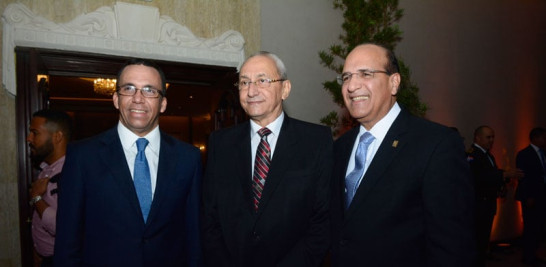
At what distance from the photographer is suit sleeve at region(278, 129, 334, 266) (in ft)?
6.06

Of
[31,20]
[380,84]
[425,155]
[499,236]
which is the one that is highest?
[31,20]

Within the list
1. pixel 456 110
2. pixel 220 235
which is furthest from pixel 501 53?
pixel 220 235

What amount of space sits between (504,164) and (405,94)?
14.8ft

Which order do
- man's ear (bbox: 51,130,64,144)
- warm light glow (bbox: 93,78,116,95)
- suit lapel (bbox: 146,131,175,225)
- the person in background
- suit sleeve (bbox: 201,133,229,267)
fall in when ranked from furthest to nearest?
1. warm light glow (bbox: 93,78,116,95)
2. man's ear (bbox: 51,130,64,144)
3. the person in background
4. suit sleeve (bbox: 201,133,229,267)
5. suit lapel (bbox: 146,131,175,225)

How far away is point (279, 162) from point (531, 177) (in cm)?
538

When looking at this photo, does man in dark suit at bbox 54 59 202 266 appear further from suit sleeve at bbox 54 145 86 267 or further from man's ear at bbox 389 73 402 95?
man's ear at bbox 389 73 402 95

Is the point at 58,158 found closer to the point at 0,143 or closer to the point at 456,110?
the point at 0,143

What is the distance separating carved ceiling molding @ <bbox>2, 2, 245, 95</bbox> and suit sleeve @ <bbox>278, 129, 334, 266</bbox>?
236 cm

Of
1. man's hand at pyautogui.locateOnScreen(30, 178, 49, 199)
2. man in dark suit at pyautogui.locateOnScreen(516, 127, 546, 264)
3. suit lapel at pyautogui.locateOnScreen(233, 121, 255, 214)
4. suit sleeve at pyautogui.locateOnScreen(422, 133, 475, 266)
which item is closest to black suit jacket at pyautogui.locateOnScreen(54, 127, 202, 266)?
suit lapel at pyautogui.locateOnScreen(233, 121, 255, 214)

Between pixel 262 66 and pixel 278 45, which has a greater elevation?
pixel 278 45

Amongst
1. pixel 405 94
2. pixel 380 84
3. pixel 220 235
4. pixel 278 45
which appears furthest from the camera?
pixel 278 45

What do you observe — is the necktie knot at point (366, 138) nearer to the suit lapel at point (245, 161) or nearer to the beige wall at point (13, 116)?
the suit lapel at point (245, 161)

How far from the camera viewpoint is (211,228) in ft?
6.40

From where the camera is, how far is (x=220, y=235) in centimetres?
193
